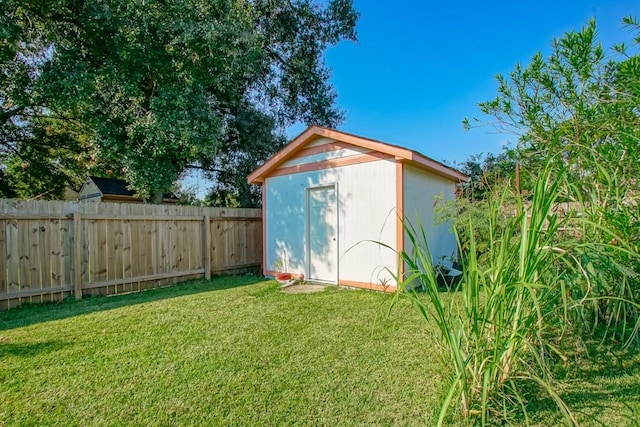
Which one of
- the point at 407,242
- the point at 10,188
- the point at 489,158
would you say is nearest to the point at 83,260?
the point at 407,242

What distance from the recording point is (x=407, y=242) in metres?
5.93

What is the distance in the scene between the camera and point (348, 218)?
6438 millimetres

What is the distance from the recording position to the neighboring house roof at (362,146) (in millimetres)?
5633

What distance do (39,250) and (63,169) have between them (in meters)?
13.3

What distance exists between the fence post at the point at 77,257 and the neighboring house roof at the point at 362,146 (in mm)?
3705

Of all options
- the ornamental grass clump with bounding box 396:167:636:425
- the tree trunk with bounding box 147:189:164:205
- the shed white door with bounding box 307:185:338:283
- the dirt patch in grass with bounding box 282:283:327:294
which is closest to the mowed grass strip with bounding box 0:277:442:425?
the ornamental grass clump with bounding box 396:167:636:425

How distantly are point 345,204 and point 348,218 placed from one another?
29cm

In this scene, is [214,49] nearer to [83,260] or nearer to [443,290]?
[83,260]

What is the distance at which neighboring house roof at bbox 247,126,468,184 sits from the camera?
18.5ft

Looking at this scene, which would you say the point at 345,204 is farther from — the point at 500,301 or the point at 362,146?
the point at 500,301

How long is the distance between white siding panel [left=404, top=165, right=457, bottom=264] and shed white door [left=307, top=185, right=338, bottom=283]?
1505 millimetres

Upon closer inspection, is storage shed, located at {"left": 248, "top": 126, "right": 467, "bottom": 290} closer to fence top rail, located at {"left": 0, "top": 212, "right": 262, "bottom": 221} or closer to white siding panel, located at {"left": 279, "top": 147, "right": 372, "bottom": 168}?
white siding panel, located at {"left": 279, "top": 147, "right": 372, "bottom": 168}

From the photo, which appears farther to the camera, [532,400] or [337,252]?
[337,252]

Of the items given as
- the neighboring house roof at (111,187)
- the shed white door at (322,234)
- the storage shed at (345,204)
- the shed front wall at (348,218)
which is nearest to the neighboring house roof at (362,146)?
the storage shed at (345,204)
